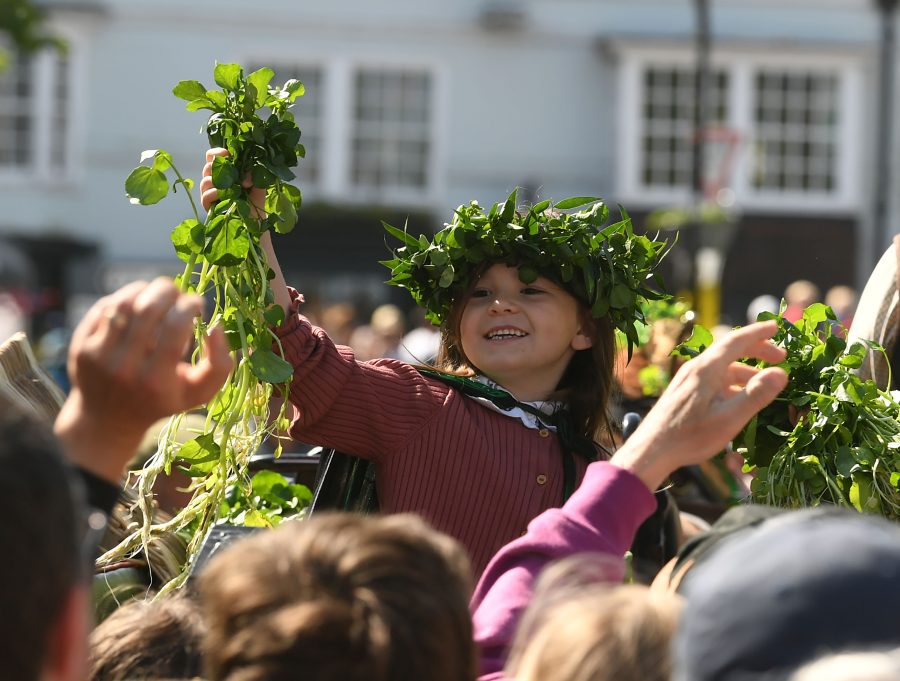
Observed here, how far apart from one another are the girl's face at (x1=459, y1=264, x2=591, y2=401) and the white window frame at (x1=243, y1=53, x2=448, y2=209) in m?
16.1

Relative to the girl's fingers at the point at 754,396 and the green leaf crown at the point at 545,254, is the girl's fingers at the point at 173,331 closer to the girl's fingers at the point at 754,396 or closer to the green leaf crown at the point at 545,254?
the girl's fingers at the point at 754,396

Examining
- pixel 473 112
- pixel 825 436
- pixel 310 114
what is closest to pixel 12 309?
pixel 310 114

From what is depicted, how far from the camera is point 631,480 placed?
1.95 metres

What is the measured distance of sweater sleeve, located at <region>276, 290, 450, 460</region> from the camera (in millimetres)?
2809

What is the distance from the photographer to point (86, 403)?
1646mm

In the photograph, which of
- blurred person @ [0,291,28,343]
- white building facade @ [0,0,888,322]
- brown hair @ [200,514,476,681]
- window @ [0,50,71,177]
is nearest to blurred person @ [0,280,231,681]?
brown hair @ [200,514,476,681]

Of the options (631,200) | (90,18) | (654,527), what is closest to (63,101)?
(90,18)

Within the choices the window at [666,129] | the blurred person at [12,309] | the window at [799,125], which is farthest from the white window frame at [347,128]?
the window at [799,125]

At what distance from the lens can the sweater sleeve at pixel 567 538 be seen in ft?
6.25

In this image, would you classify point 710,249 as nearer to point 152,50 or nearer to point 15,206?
point 152,50

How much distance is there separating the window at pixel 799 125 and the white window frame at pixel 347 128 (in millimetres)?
4869

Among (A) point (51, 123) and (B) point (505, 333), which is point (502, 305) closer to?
(B) point (505, 333)

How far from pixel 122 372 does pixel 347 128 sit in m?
18.3

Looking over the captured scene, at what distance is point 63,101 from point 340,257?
466cm
